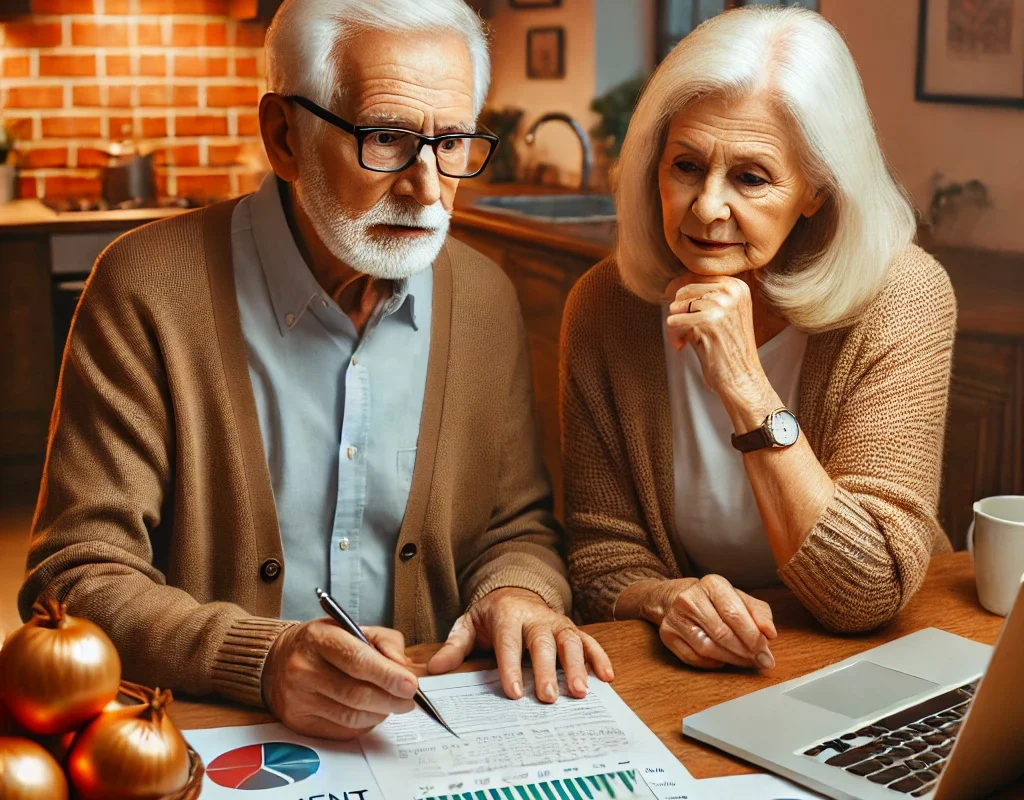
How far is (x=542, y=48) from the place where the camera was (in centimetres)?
324

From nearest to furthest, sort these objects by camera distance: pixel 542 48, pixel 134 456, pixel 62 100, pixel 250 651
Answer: pixel 250 651 < pixel 134 456 < pixel 542 48 < pixel 62 100

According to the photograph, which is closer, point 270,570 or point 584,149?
point 270,570

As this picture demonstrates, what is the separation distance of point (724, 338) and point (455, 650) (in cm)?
50

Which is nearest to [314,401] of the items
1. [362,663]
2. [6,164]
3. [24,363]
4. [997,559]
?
[362,663]

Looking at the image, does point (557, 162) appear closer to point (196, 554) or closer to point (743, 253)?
point (743, 253)

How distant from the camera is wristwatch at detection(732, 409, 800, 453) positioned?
1396mm

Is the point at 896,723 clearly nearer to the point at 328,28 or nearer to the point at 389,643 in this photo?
the point at 389,643

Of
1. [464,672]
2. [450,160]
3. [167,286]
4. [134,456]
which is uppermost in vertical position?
[450,160]

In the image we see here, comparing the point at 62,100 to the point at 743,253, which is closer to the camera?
the point at 743,253

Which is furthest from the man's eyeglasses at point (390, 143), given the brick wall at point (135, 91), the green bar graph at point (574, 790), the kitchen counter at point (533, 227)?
the brick wall at point (135, 91)

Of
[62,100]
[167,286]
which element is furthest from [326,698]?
[62,100]

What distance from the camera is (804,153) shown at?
1458 mm

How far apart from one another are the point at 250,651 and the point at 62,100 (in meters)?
3.68

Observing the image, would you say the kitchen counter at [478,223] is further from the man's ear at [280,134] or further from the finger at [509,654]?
the finger at [509,654]
